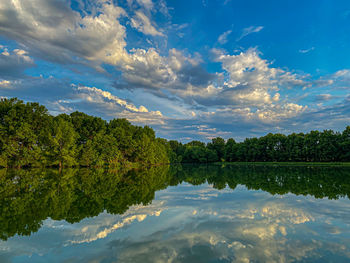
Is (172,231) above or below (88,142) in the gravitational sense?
below

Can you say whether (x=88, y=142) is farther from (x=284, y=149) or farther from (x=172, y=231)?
(x=284, y=149)

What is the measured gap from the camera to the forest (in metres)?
38.7

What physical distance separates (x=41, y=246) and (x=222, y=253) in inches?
201

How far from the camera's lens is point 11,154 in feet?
125

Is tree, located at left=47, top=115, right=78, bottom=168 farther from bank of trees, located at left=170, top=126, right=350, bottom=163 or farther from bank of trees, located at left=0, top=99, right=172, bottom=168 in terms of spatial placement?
bank of trees, located at left=170, top=126, right=350, bottom=163

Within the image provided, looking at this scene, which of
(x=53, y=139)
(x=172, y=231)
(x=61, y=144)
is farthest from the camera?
(x=61, y=144)

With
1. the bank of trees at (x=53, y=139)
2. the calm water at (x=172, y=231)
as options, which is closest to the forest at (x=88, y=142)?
the bank of trees at (x=53, y=139)

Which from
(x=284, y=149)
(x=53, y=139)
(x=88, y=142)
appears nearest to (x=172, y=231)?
(x=53, y=139)

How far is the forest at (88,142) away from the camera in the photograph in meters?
38.7

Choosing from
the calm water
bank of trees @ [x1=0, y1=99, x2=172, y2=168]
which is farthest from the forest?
the calm water

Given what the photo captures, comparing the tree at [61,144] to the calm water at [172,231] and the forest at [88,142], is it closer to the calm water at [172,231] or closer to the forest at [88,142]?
the forest at [88,142]

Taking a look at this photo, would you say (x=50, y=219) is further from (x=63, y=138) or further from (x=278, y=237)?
(x=63, y=138)

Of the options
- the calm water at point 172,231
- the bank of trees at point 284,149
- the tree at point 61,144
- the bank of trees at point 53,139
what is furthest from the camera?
the bank of trees at point 284,149

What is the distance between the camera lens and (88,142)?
1925 inches
